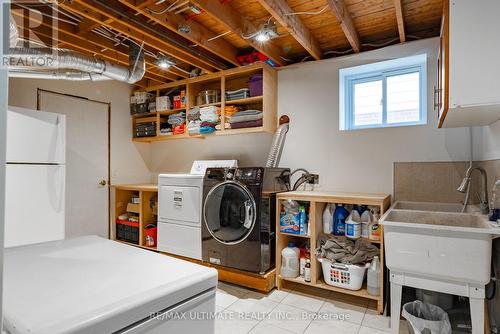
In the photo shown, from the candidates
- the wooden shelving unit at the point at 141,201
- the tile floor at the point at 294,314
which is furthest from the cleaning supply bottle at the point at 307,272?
the wooden shelving unit at the point at 141,201

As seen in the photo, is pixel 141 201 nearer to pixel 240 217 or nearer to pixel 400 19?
pixel 240 217

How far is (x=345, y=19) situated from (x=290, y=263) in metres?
2.20

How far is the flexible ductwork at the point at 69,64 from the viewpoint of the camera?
7.45 feet

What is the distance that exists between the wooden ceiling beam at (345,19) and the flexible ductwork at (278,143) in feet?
3.40

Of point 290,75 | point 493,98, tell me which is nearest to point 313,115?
point 290,75

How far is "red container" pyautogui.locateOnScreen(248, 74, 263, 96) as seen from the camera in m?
3.10

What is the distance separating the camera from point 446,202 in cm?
241

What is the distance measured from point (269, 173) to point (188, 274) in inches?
80.9

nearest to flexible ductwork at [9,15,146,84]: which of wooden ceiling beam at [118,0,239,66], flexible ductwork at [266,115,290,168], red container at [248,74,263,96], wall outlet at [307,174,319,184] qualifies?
wooden ceiling beam at [118,0,239,66]

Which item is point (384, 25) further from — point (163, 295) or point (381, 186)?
point (163, 295)

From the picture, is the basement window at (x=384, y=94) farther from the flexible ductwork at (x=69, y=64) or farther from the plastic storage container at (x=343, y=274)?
the flexible ductwork at (x=69, y=64)

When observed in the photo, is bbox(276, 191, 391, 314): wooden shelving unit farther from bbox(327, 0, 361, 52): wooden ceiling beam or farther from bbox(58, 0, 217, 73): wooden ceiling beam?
bbox(58, 0, 217, 73): wooden ceiling beam

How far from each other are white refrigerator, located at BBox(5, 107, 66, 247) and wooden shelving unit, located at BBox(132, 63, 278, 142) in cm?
150

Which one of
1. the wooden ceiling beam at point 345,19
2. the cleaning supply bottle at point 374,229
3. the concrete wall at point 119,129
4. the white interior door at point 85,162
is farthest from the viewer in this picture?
the concrete wall at point 119,129
